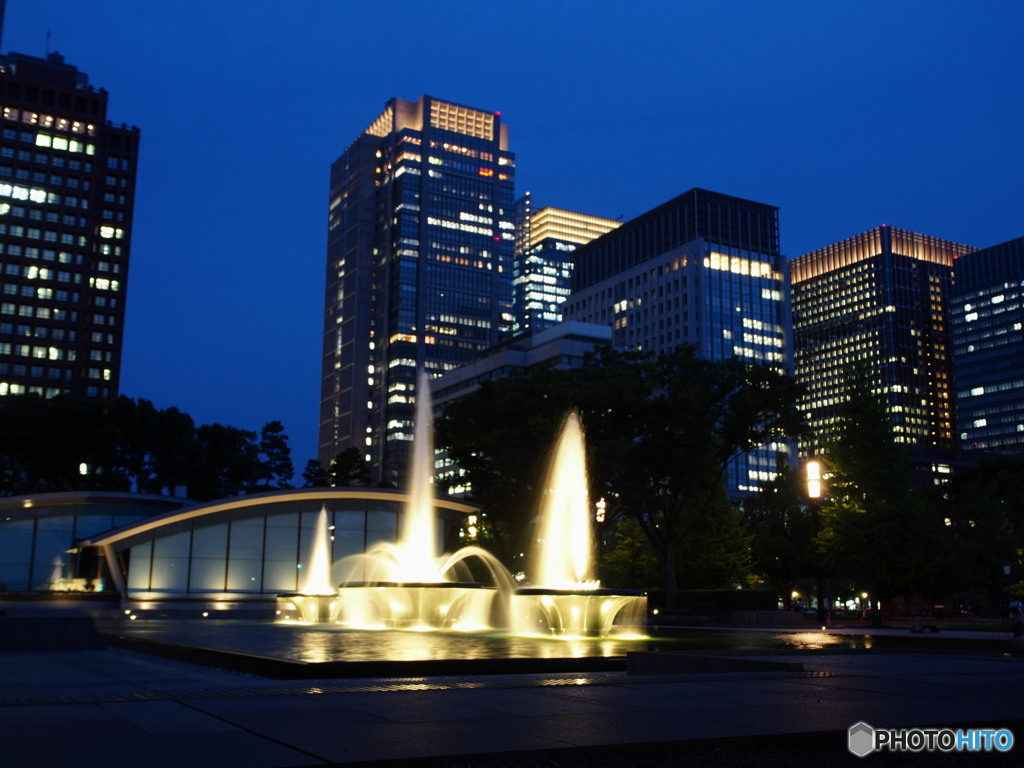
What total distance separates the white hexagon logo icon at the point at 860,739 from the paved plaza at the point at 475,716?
0.07 meters

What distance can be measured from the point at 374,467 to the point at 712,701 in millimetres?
183495

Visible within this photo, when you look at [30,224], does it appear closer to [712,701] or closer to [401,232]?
[401,232]

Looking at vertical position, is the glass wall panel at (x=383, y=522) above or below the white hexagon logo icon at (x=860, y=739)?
above

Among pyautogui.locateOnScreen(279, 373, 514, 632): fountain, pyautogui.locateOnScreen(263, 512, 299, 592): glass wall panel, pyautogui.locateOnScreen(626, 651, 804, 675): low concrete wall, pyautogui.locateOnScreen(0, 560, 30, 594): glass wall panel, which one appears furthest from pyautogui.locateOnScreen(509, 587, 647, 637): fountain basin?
pyautogui.locateOnScreen(0, 560, 30, 594): glass wall panel

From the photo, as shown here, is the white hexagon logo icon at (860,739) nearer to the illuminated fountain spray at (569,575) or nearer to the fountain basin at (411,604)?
the illuminated fountain spray at (569,575)

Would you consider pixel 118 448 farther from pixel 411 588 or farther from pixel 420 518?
pixel 411 588

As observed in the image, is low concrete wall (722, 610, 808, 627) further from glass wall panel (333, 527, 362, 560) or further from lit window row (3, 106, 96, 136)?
lit window row (3, 106, 96, 136)

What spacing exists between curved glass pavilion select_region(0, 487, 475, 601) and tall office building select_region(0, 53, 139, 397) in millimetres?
88320

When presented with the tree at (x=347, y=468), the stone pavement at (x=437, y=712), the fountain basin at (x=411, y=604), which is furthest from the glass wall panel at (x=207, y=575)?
the stone pavement at (x=437, y=712)

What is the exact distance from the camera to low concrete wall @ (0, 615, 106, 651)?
18.7 metres

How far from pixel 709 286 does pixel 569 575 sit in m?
125

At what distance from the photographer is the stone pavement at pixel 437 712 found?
23.6ft

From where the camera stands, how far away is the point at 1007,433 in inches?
7653

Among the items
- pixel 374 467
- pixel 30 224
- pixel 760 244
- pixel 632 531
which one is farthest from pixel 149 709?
pixel 374 467
